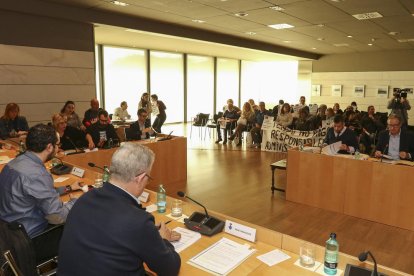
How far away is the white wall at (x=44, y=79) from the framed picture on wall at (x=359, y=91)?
39.6 ft

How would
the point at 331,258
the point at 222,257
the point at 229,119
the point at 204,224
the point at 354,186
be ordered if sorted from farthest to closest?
the point at 229,119
the point at 354,186
the point at 204,224
the point at 222,257
the point at 331,258

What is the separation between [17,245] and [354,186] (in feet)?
13.2

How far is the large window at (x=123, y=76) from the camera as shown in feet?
39.8

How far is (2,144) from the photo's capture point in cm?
532

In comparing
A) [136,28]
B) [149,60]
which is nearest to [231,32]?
[136,28]

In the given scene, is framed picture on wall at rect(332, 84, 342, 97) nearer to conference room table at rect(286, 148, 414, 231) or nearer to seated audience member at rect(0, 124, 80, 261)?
conference room table at rect(286, 148, 414, 231)

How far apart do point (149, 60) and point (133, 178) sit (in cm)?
1216

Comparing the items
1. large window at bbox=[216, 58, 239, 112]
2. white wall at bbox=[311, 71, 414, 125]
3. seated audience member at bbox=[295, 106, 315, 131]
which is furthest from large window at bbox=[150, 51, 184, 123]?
white wall at bbox=[311, 71, 414, 125]

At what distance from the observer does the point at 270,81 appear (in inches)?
746

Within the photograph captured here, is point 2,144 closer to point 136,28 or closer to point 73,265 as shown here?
point 136,28

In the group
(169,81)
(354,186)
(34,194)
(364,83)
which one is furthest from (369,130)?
(169,81)

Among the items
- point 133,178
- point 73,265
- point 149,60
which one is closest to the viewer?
point 73,265

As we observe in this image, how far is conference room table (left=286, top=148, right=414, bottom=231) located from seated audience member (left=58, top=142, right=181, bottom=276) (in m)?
3.57

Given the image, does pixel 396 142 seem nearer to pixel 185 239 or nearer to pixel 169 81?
pixel 185 239
